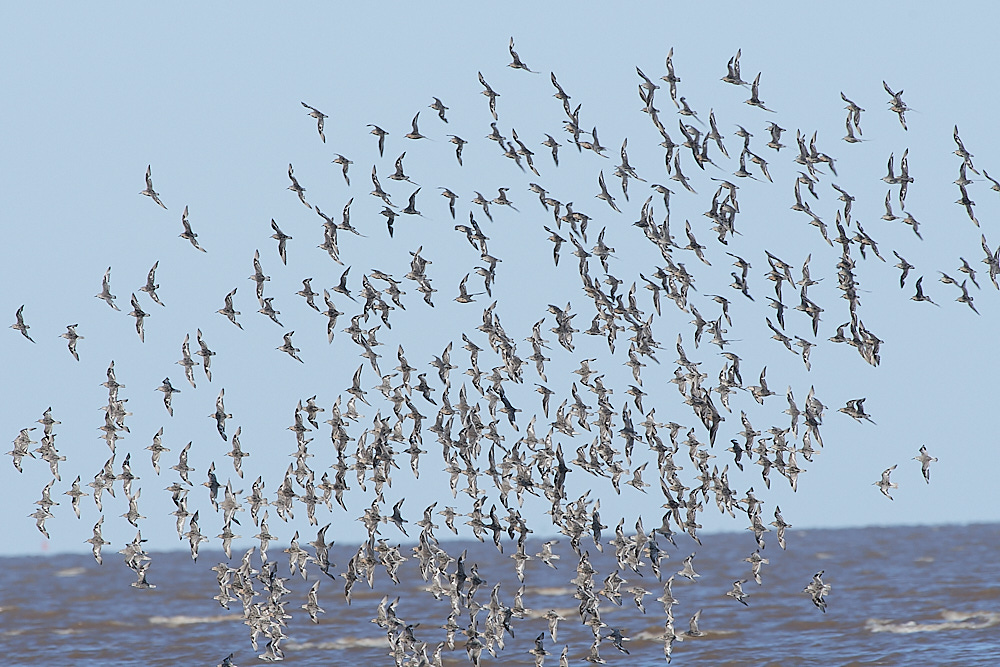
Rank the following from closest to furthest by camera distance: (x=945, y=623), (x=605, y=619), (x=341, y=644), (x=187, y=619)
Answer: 1. (x=945, y=623)
2. (x=341, y=644)
3. (x=605, y=619)
4. (x=187, y=619)

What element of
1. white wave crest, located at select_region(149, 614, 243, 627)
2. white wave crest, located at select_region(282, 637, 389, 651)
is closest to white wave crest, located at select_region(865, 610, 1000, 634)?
white wave crest, located at select_region(282, 637, 389, 651)

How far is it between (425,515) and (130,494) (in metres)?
8.04

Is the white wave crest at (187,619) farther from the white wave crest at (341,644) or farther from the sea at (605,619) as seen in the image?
the white wave crest at (341,644)

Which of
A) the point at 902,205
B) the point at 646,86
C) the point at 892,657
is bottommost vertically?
the point at 892,657

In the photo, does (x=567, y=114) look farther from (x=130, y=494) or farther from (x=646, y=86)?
(x=130, y=494)

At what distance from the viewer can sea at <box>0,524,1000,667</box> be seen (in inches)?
2018

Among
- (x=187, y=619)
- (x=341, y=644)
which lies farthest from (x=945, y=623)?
(x=187, y=619)

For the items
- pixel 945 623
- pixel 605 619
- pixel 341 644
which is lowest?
pixel 945 623

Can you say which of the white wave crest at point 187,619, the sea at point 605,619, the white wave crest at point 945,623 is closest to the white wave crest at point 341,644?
the sea at point 605,619

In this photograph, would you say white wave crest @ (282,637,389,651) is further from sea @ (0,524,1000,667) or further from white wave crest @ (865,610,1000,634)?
white wave crest @ (865,610,1000,634)

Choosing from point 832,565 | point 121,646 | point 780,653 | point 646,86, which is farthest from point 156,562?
point 646,86

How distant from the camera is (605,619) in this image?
206ft

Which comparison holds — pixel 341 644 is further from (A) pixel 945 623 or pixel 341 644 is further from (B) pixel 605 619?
(A) pixel 945 623

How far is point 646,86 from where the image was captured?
4016cm
